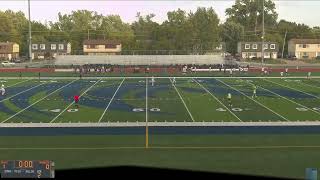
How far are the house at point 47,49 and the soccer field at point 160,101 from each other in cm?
4766

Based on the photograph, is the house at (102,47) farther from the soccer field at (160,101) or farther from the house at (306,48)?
the soccer field at (160,101)

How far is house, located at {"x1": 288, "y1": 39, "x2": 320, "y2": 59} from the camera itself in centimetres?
9844

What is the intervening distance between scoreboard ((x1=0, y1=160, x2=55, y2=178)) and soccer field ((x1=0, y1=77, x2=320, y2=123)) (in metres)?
13.4

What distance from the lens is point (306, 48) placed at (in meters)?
98.6

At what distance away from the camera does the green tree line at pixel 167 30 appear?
8938 cm

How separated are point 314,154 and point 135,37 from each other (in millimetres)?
83926

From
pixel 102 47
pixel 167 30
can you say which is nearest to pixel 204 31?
pixel 167 30

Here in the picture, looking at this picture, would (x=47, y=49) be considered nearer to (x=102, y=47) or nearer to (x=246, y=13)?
(x=102, y=47)

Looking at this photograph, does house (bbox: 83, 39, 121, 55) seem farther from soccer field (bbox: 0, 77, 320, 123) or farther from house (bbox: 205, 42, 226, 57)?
soccer field (bbox: 0, 77, 320, 123)

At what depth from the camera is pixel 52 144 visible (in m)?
20.4

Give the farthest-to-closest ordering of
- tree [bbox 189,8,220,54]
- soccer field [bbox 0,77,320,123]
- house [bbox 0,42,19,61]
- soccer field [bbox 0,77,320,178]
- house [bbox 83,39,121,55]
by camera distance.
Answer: house [bbox 0,42,19,61]
house [bbox 83,39,121,55]
tree [bbox 189,8,220,54]
soccer field [bbox 0,77,320,123]
soccer field [bbox 0,77,320,178]

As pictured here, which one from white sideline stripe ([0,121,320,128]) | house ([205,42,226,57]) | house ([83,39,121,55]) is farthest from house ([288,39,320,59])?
white sideline stripe ([0,121,320,128])

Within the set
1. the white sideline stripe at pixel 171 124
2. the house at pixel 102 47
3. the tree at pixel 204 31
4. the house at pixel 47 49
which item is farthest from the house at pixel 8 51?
the white sideline stripe at pixel 171 124

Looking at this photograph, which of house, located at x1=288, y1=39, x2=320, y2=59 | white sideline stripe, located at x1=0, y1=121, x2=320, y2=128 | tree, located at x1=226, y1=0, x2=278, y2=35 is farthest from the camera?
tree, located at x1=226, y1=0, x2=278, y2=35
